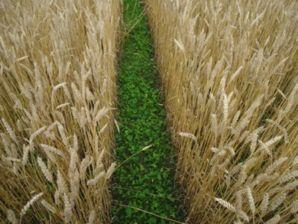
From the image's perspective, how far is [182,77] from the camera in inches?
56.6

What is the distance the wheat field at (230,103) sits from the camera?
92 cm

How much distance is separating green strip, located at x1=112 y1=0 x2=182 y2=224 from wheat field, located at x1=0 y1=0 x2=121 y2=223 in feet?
0.38

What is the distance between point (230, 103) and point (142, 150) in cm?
50

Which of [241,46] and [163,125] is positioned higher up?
[241,46]

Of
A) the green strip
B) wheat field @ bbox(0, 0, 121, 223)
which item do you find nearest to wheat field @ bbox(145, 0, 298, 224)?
the green strip

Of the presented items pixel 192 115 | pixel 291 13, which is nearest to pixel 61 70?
pixel 192 115

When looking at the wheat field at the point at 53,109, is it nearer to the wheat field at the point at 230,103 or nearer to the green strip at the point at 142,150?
the green strip at the point at 142,150

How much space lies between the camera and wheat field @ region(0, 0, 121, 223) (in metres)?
0.91

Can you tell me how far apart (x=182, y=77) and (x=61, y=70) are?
0.58 m

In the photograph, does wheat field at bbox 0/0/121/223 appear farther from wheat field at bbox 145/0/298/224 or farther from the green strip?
wheat field at bbox 145/0/298/224

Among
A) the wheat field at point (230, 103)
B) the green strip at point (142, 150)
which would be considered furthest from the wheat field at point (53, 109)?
the wheat field at point (230, 103)

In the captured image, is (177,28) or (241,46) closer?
(241,46)

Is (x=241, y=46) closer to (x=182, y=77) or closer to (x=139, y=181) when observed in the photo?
(x=182, y=77)

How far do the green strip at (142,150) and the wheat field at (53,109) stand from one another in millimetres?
115
